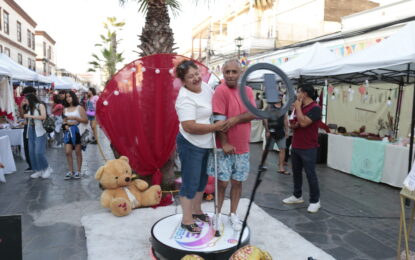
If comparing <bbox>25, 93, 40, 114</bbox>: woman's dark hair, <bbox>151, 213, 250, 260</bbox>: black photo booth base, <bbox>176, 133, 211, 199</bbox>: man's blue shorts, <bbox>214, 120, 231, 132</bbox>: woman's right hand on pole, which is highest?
<bbox>25, 93, 40, 114</bbox>: woman's dark hair

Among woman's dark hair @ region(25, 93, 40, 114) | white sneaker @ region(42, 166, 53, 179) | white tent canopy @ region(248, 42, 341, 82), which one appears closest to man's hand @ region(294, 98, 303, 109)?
white tent canopy @ region(248, 42, 341, 82)

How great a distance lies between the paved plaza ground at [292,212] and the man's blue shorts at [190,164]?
1263 millimetres

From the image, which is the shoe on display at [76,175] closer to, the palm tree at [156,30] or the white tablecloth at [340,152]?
the palm tree at [156,30]

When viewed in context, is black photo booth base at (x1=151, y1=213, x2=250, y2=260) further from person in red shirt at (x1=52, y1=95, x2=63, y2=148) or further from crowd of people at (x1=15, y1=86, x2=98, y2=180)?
person in red shirt at (x1=52, y1=95, x2=63, y2=148)

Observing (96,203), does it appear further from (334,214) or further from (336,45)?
(336,45)

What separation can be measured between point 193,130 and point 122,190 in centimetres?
204

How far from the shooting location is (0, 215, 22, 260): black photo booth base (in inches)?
71.6

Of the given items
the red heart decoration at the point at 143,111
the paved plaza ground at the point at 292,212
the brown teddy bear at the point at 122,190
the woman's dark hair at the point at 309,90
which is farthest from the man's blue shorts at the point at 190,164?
the woman's dark hair at the point at 309,90

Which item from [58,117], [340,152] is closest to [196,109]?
[340,152]

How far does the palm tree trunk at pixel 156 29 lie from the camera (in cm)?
543

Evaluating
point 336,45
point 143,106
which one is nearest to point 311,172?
point 143,106

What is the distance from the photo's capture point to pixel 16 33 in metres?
30.5

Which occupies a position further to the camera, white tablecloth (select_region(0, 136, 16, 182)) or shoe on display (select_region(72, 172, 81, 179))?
white tablecloth (select_region(0, 136, 16, 182))

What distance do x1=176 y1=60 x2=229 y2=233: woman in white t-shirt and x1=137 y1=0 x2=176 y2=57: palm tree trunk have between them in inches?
114
